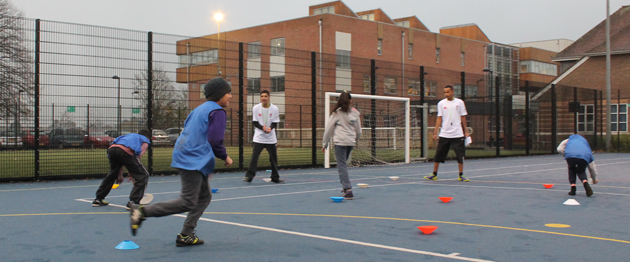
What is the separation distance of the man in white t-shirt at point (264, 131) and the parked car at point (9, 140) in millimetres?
4533

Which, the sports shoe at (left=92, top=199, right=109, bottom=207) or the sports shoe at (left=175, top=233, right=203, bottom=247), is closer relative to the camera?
the sports shoe at (left=175, top=233, right=203, bottom=247)

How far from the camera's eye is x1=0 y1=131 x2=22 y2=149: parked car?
32.7 feet

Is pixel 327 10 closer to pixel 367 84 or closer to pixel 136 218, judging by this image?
pixel 367 84

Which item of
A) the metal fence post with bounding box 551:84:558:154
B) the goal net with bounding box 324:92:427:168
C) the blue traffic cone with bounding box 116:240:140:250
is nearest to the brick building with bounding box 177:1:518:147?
the goal net with bounding box 324:92:427:168

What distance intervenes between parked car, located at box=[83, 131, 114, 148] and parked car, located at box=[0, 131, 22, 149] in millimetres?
1206

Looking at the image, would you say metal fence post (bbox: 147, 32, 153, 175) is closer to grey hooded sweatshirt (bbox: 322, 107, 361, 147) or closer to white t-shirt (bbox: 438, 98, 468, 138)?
grey hooded sweatshirt (bbox: 322, 107, 361, 147)

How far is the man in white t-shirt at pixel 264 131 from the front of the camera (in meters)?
10.3

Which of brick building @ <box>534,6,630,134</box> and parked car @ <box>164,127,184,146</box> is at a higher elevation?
brick building @ <box>534,6,630,134</box>

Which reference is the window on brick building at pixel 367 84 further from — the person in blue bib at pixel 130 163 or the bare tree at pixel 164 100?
the person in blue bib at pixel 130 163

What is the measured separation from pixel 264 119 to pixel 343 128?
271 cm

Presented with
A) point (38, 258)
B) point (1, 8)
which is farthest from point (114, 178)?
point (1, 8)

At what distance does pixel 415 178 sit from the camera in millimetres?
11516

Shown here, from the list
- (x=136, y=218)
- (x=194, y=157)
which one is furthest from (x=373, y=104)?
(x=136, y=218)

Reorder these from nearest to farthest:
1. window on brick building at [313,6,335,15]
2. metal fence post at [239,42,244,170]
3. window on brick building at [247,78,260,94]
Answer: metal fence post at [239,42,244,170] → window on brick building at [247,78,260,94] → window on brick building at [313,6,335,15]
